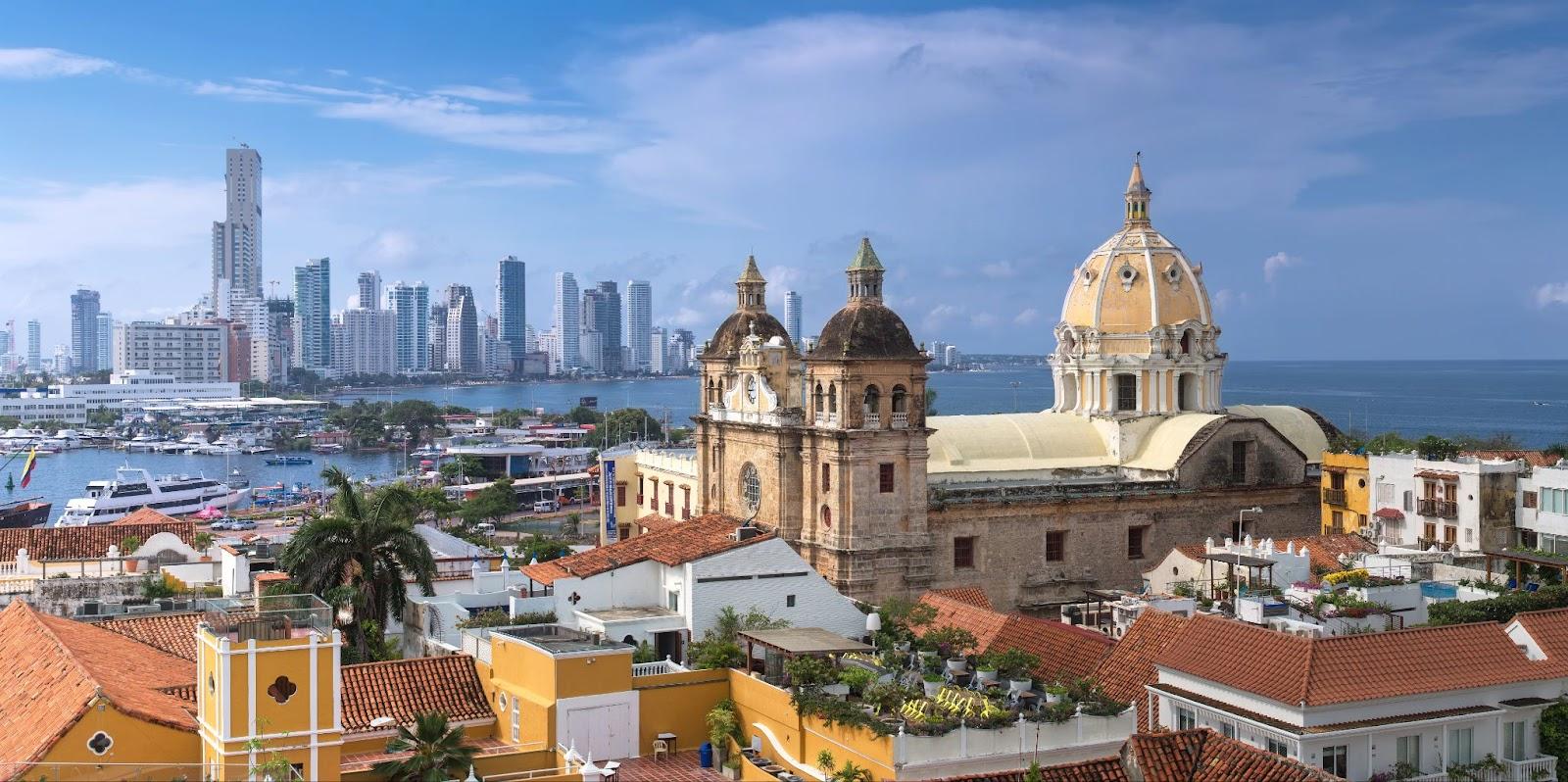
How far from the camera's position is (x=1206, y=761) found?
821 inches

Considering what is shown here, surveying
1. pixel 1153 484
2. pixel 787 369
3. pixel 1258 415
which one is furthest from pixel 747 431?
pixel 1258 415

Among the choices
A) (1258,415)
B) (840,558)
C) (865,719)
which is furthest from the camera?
(1258,415)

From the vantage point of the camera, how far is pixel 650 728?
24.8 meters

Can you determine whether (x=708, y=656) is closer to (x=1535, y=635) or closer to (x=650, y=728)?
(x=650, y=728)

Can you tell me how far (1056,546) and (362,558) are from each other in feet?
72.1

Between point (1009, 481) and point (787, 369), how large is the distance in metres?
7.58

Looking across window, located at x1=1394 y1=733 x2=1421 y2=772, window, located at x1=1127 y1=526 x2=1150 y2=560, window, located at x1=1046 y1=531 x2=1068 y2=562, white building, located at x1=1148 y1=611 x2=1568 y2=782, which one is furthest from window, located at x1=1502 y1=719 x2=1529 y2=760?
window, located at x1=1127 y1=526 x2=1150 y2=560

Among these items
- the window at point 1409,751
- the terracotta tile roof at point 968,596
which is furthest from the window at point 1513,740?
the terracotta tile roof at point 968,596

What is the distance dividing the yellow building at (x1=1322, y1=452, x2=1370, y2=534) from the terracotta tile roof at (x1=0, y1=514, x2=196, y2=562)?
110 feet

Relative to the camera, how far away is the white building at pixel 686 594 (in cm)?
3148

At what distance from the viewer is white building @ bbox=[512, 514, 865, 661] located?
31484 millimetres

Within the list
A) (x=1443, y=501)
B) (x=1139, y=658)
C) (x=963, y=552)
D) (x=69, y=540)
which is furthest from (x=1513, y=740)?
(x=69, y=540)

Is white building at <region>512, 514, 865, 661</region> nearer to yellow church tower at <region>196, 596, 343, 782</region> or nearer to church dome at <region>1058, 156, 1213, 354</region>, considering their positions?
yellow church tower at <region>196, 596, 343, 782</region>

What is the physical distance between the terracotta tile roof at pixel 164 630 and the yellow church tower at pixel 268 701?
21.3ft
